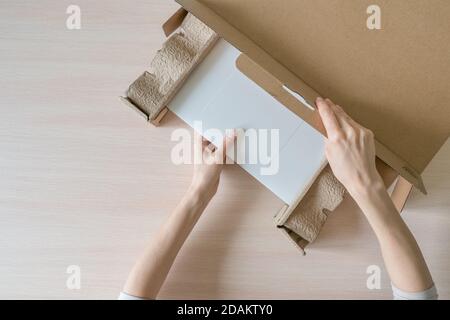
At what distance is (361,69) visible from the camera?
62cm

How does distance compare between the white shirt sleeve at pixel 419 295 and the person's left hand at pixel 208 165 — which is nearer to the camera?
the white shirt sleeve at pixel 419 295

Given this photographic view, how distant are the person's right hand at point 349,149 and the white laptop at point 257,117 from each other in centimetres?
11

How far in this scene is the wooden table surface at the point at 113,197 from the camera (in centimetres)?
80

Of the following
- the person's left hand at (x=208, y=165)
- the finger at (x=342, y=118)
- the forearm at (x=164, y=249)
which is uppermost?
the finger at (x=342, y=118)

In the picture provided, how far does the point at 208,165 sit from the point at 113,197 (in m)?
0.19

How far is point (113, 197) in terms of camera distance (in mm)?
819

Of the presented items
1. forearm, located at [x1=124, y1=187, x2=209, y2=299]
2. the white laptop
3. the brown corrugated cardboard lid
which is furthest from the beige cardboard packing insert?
forearm, located at [x1=124, y1=187, x2=209, y2=299]

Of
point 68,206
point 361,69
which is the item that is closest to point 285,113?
point 361,69

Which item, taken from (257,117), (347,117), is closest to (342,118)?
(347,117)

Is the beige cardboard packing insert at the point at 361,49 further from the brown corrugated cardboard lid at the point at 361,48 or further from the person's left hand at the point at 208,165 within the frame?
the person's left hand at the point at 208,165

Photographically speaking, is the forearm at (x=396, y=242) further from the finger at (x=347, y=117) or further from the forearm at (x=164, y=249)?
the forearm at (x=164, y=249)

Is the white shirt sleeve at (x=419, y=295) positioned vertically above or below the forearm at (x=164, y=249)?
below

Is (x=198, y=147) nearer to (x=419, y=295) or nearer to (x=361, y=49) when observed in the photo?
(x=361, y=49)

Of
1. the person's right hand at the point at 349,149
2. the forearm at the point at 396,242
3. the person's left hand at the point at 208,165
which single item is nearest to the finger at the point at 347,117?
the person's right hand at the point at 349,149
